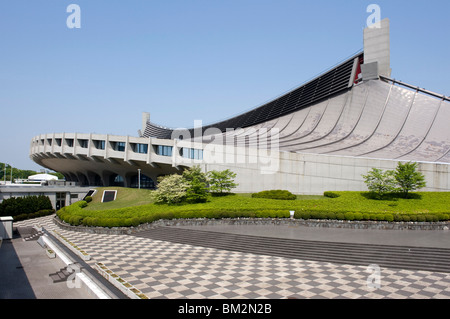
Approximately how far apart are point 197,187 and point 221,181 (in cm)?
223

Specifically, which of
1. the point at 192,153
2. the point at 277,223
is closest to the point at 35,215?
the point at 192,153

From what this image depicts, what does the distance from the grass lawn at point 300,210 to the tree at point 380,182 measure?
2.42 feet

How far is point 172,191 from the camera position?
25000 millimetres

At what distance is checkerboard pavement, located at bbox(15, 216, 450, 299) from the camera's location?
9258mm

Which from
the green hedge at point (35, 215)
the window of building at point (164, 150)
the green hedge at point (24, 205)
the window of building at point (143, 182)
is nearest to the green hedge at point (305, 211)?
the green hedge at point (35, 215)

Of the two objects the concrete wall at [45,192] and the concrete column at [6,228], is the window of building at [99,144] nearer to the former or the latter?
the concrete wall at [45,192]

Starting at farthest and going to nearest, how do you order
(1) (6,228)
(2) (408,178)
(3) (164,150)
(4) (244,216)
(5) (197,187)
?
(3) (164,150) < (5) (197,187) < (2) (408,178) < (4) (244,216) < (1) (6,228)

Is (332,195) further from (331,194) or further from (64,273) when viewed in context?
(64,273)

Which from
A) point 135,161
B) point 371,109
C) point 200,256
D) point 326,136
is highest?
point 371,109

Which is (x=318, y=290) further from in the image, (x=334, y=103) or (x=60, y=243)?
(x=334, y=103)

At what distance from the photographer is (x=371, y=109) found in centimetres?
3109
